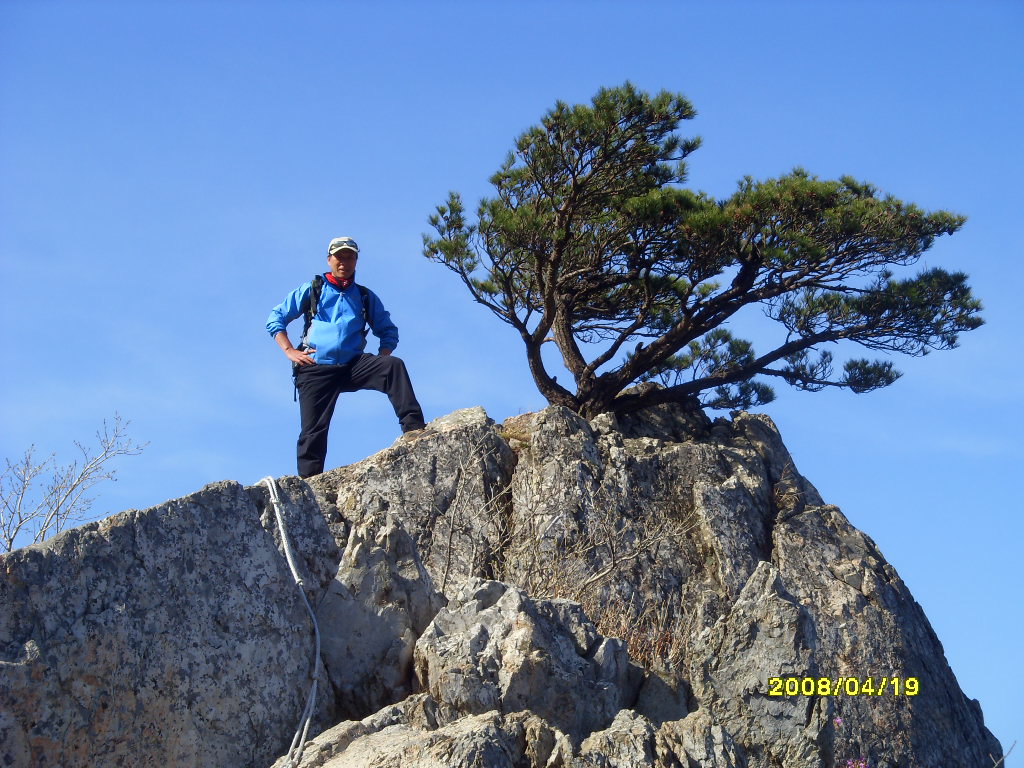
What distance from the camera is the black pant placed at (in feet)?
32.5

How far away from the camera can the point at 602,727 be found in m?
4.92

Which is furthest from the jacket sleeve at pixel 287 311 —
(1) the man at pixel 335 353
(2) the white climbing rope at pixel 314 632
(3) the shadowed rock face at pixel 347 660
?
(2) the white climbing rope at pixel 314 632

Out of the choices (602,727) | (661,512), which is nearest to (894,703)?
(661,512)

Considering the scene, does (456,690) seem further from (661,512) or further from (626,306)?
(626,306)

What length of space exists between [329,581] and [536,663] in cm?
119

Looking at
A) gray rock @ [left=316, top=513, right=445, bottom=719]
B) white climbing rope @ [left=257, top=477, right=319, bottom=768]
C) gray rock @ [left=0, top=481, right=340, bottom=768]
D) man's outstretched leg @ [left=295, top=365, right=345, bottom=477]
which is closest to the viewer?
gray rock @ [left=0, top=481, right=340, bottom=768]

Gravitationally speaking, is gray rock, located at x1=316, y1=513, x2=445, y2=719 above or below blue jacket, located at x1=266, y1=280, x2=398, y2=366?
below

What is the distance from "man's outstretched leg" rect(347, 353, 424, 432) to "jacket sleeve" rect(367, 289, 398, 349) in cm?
17

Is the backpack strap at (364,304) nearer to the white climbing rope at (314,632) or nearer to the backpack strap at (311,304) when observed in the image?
the backpack strap at (311,304)

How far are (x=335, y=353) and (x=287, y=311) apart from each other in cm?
59

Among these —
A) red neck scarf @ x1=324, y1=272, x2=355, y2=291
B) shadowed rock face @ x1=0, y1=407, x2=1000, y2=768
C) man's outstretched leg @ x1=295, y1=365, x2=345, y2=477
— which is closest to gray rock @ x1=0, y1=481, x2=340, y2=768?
shadowed rock face @ x1=0, y1=407, x2=1000, y2=768

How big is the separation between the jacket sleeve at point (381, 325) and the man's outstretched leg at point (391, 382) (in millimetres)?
172

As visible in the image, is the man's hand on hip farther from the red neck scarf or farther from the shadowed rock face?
the shadowed rock face

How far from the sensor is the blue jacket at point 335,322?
9.94 meters
